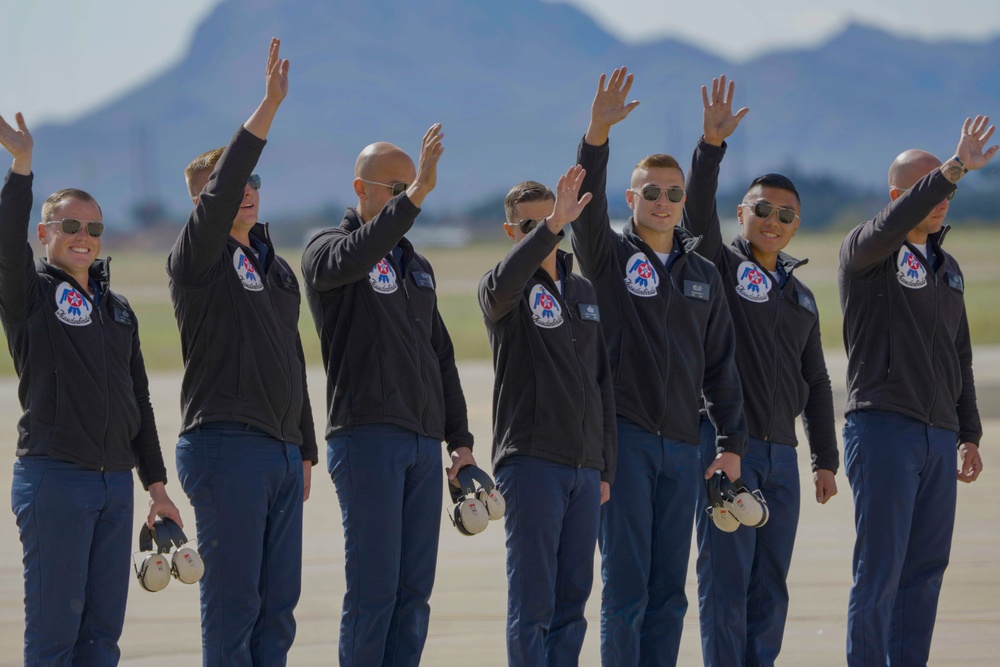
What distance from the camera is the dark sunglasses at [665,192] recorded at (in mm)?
5664

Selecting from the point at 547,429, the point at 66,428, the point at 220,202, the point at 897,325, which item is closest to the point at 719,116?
the point at 897,325

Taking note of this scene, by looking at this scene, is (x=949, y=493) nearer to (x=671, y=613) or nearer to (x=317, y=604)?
(x=671, y=613)

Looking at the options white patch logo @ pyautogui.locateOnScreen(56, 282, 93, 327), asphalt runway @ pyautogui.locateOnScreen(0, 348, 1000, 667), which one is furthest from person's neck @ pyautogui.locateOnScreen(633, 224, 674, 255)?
white patch logo @ pyautogui.locateOnScreen(56, 282, 93, 327)

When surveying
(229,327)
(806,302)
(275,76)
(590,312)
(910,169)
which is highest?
(275,76)

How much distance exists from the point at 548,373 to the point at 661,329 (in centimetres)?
60

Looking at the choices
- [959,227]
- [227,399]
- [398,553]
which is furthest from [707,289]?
[959,227]

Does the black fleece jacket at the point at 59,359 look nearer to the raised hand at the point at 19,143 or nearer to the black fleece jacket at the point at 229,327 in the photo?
the raised hand at the point at 19,143

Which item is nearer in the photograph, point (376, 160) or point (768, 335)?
point (376, 160)

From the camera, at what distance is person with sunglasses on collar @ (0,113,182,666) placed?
15.5 ft

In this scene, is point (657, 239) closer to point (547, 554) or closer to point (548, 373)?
point (548, 373)

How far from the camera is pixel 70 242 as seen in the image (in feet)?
16.4

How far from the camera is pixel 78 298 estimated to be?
4.93 m

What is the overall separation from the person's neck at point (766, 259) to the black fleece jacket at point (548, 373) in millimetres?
1068

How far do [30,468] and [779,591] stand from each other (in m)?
3.11
